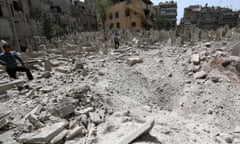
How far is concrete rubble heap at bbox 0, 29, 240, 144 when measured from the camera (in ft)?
8.95

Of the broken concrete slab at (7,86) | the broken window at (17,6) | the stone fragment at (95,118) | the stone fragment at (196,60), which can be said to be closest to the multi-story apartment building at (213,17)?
the broken window at (17,6)

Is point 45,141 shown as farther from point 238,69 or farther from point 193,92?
point 238,69

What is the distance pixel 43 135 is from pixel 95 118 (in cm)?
101

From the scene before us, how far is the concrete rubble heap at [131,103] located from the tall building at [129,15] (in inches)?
812

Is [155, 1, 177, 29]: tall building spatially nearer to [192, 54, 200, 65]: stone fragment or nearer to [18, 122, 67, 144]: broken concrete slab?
[192, 54, 200, 65]: stone fragment

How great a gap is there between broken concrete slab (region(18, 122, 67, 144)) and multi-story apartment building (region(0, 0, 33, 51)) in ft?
46.4

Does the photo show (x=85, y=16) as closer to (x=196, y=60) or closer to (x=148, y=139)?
(x=196, y=60)

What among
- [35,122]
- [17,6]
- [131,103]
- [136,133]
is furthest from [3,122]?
[17,6]

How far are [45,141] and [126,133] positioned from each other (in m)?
1.20

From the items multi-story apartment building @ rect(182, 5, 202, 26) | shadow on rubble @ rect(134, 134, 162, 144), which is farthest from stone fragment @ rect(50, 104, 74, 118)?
multi-story apartment building @ rect(182, 5, 202, 26)

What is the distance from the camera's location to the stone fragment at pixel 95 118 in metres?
3.14

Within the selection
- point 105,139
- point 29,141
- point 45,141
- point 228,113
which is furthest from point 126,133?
point 228,113

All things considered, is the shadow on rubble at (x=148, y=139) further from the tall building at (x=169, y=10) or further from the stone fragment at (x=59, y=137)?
the tall building at (x=169, y=10)

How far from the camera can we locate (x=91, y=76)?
5734 millimetres
